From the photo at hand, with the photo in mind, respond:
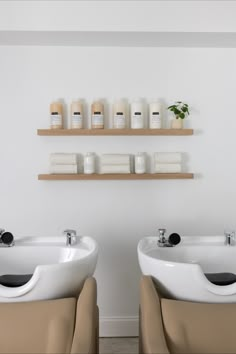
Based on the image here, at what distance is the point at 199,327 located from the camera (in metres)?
1.55

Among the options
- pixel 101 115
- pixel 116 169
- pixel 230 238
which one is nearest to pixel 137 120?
pixel 101 115

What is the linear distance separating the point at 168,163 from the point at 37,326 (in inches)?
Result: 48.2

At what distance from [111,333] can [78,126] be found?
1.38m

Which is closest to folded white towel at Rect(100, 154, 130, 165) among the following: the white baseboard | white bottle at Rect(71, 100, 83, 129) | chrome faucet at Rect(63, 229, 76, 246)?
white bottle at Rect(71, 100, 83, 129)

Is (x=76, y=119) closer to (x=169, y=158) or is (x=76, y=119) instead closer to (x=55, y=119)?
(x=55, y=119)

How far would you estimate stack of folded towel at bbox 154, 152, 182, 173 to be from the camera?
2283 mm

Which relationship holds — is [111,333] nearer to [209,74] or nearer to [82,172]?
[82,172]

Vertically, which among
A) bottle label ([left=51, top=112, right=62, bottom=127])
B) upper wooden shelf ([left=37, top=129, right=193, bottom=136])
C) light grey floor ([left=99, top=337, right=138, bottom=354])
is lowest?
light grey floor ([left=99, top=337, right=138, bottom=354])

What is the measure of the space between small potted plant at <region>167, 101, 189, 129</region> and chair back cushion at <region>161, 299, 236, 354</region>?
1.10 m

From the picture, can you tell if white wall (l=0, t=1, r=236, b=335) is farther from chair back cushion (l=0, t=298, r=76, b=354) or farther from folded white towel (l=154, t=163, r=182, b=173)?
chair back cushion (l=0, t=298, r=76, b=354)

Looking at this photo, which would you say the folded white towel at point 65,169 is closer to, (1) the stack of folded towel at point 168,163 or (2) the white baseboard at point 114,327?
(1) the stack of folded towel at point 168,163

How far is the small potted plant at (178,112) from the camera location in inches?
88.6

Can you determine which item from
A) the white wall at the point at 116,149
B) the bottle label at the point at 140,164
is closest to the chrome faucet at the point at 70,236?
→ the white wall at the point at 116,149

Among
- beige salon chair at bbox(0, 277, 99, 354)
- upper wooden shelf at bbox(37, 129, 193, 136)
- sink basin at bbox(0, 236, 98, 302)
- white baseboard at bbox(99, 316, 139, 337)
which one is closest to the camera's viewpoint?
beige salon chair at bbox(0, 277, 99, 354)
